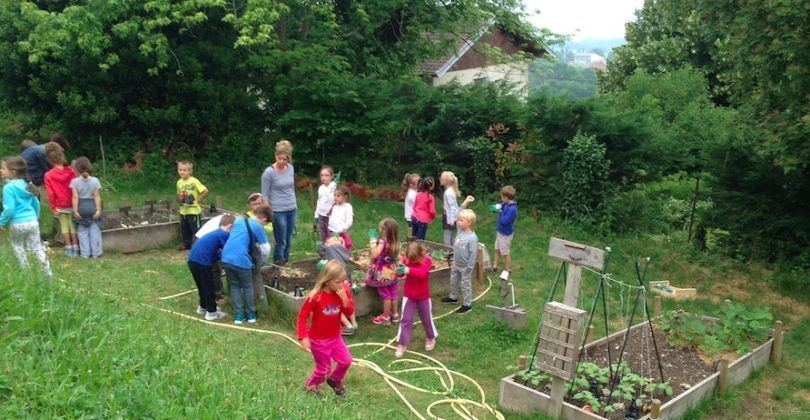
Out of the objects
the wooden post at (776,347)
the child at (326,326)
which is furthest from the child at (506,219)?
the child at (326,326)

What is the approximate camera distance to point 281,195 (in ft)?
31.8

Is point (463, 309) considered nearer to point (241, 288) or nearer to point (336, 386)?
point (241, 288)

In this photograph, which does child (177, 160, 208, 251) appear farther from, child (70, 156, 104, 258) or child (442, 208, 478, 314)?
child (442, 208, 478, 314)

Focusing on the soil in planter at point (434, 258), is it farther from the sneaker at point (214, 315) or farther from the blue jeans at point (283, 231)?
the sneaker at point (214, 315)

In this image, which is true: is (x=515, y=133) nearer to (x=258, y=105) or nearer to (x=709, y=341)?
(x=258, y=105)

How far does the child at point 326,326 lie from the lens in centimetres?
610

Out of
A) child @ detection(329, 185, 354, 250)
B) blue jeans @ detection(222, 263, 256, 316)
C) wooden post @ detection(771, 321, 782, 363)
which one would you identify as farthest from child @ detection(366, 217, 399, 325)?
wooden post @ detection(771, 321, 782, 363)

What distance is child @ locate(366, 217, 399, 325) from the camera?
26.8 ft

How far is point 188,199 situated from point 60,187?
166cm

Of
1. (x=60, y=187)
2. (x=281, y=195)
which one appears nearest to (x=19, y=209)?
(x=60, y=187)

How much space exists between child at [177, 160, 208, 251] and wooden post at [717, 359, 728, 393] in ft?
23.1

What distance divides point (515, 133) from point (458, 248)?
7000 millimetres

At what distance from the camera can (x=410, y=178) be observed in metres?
10.8

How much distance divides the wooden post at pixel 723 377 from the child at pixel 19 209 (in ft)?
22.4
